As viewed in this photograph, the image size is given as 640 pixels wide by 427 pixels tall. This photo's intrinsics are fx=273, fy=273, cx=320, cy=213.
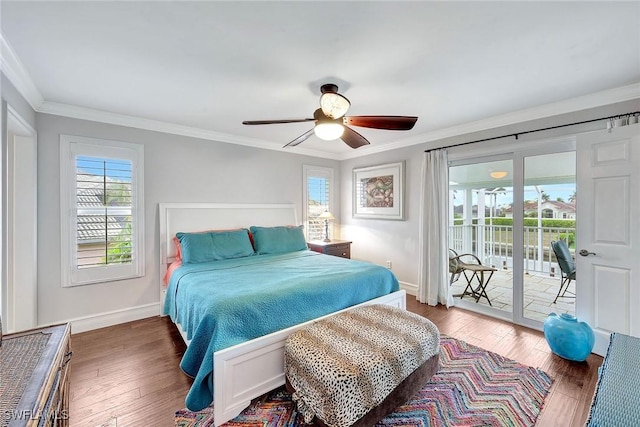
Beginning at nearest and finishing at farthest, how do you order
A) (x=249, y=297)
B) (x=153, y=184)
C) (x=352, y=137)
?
(x=249, y=297) → (x=352, y=137) → (x=153, y=184)

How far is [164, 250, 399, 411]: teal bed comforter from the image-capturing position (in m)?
1.83

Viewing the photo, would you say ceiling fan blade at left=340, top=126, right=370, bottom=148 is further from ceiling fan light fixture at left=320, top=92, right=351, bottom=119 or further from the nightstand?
the nightstand

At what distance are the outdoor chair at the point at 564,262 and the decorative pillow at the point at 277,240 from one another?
3.02m

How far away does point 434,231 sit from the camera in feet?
12.5

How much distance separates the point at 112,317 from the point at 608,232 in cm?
516

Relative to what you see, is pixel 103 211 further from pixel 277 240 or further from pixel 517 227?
pixel 517 227

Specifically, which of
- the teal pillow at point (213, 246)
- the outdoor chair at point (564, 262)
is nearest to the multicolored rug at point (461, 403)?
the outdoor chair at point (564, 262)

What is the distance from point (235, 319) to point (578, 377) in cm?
269

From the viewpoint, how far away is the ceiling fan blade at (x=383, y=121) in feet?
7.39

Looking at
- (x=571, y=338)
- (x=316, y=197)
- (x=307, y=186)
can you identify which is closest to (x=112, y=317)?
(x=307, y=186)

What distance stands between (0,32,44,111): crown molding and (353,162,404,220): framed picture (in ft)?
13.5

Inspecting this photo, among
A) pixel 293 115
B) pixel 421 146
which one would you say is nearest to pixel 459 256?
pixel 421 146

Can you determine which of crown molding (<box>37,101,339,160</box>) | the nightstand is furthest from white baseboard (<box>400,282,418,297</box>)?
crown molding (<box>37,101,339,160</box>)

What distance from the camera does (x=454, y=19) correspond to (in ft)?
5.17
